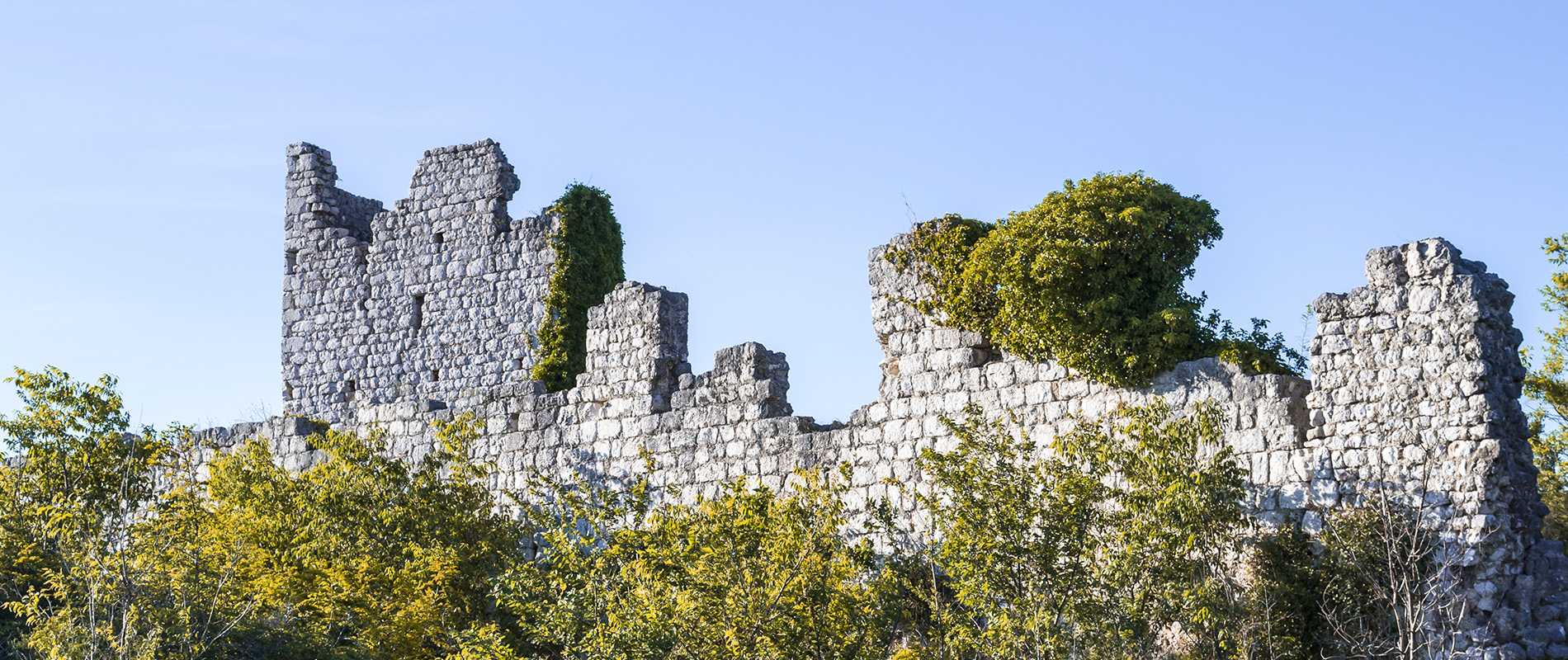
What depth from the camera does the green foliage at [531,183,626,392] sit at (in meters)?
19.8

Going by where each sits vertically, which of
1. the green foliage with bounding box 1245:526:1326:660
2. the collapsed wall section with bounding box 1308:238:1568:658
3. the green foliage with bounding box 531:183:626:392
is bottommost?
the green foliage with bounding box 1245:526:1326:660

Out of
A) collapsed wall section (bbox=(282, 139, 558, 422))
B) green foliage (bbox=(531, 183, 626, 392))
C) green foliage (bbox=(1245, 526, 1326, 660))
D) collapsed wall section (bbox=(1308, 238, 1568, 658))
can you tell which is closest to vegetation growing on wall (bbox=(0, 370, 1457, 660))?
green foliage (bbox=(1245, 526, 1326, 660))

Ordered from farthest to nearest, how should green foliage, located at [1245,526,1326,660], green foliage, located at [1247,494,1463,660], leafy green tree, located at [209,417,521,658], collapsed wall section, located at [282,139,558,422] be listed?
collapsed wall section, located at [282,139,558,422], leafy green tree, located at [209,417,521,658], green foliage, located at [1245,526,1326,660], green foliage, located at [1247,494,1463,660]

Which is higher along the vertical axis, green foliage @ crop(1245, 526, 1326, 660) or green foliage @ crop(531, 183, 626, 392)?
green foliage @ crop(531, 183, 626, 392)

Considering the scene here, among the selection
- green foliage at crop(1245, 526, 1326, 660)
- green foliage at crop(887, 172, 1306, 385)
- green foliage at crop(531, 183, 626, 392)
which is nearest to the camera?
green foliage at crop(1245, 526, 1326, 660)

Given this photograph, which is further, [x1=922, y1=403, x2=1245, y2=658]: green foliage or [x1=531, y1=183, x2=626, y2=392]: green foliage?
[x1=531, y1=183, x2=626, y2=392]: green foliage

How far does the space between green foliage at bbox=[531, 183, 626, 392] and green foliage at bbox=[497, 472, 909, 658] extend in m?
7.40

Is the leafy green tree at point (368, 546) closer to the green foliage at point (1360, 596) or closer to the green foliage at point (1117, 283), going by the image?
the green foliage at point (1117, 283)

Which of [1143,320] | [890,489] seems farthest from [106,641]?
[1143,320]

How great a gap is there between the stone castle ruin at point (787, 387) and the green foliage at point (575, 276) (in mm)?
288

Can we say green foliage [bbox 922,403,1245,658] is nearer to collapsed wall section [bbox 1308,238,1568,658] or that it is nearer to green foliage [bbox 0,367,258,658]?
collapsed wall section [bbox 1308,238,1568,658]

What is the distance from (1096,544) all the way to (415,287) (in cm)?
1263

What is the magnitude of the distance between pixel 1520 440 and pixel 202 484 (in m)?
11.8

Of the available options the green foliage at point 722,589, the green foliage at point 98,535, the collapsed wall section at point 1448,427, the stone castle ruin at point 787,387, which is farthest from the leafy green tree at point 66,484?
the collapsed wall section at point 1448,427
